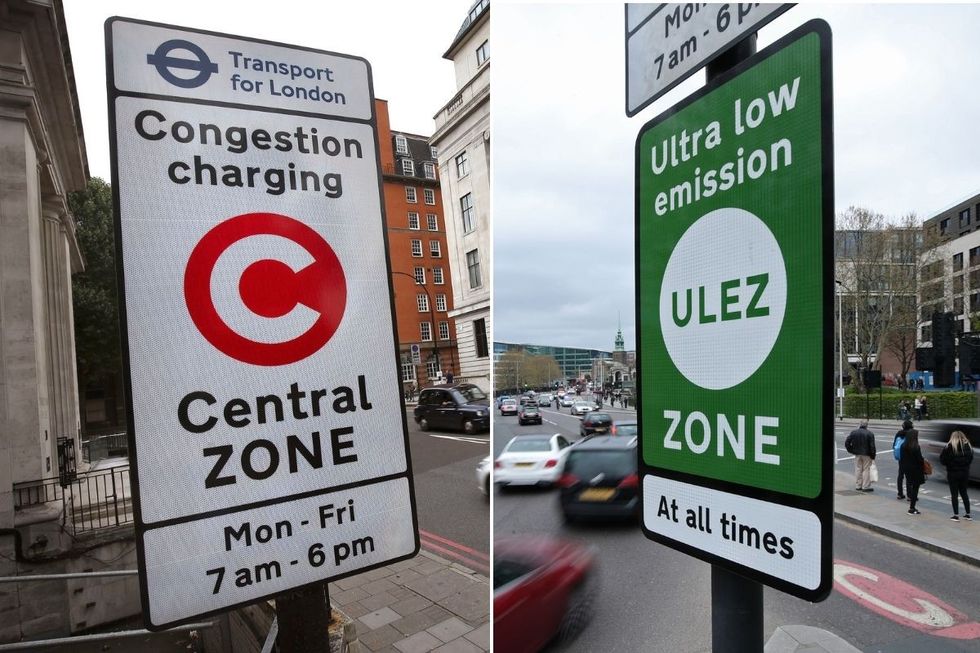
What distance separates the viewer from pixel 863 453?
9023 millimetres

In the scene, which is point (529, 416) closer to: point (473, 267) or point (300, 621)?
point (473, 267)

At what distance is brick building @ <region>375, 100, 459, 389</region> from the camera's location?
124 ft

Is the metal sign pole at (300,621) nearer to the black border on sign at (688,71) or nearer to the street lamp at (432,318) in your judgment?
the black border on sign at (688,71)

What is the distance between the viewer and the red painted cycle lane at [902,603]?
4066 millimetres

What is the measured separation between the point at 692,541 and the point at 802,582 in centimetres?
20

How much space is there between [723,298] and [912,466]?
8698mm

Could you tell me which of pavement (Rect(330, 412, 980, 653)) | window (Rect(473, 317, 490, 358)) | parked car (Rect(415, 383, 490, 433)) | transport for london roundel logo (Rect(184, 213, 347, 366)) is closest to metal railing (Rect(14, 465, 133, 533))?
pavement (Rect(330, 412, 980, 653))

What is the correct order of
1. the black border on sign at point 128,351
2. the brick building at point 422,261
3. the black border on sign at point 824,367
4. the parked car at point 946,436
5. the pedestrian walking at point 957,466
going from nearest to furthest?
the black border on sign at point 824,367 → the black border on sign at point 128,351 → the pedestrian walking at point 957,466 → the parked car at point 946,436 → the brick building at point 422,261

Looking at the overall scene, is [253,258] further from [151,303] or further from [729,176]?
[729,176]

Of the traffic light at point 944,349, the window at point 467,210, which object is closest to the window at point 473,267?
the window at point 467,210

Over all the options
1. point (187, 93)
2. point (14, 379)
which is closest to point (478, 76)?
point (14, 379)

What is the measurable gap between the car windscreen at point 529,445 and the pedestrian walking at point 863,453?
4763 millimetres

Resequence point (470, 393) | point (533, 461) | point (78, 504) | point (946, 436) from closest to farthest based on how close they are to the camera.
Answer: point (78, 504) → point (533, 461) → point (946, 436) → point (470, 393)

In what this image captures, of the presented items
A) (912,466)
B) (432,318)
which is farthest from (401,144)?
(912,466)
